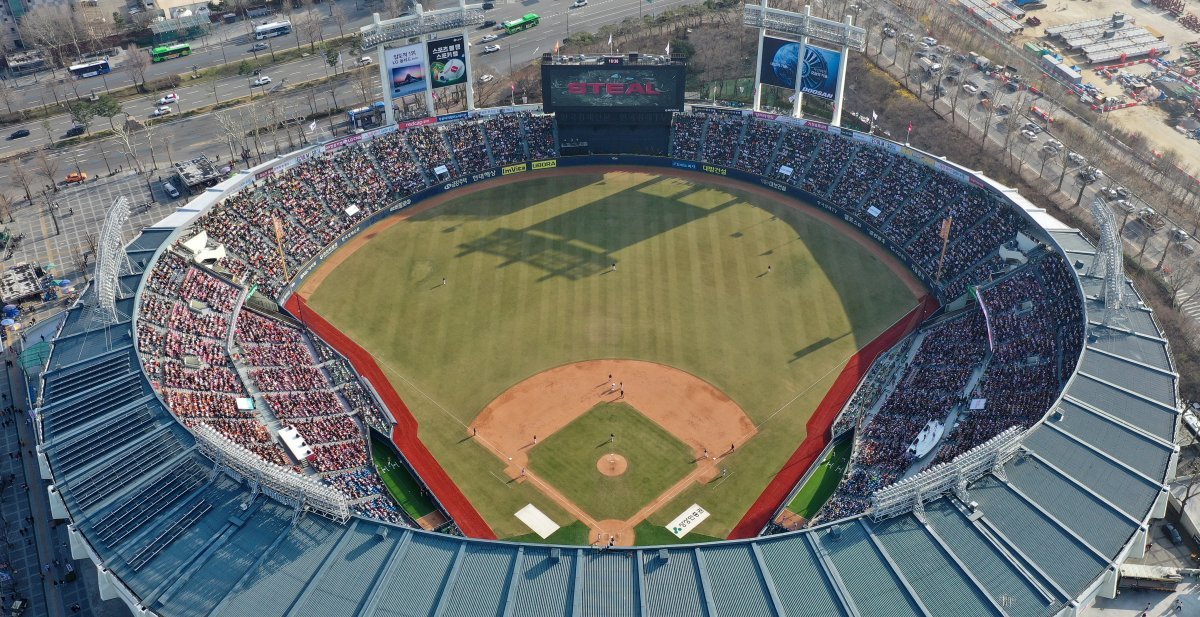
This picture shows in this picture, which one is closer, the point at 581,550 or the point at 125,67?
the point at 581,550

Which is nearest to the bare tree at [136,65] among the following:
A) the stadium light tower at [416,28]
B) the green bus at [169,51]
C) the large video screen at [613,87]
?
the green bus at [169,51]

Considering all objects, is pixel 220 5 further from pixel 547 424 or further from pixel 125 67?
pixel 547 424

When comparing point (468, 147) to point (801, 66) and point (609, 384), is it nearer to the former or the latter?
point (801, 66)

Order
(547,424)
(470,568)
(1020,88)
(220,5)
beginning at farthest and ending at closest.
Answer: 1. (220,5)
2. (1020,88)
3. (547,424)
4. (470,568)

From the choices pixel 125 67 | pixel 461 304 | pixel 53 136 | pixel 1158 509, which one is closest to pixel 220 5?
pixel 125 67

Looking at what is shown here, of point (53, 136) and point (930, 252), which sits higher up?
point (53, 136)

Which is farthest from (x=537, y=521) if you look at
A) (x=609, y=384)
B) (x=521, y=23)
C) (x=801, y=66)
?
(x=521, y=23)

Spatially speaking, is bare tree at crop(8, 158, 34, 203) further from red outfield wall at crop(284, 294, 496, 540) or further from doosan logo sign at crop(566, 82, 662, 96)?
doosan logo sign at crop(566, 82, 662, 96)

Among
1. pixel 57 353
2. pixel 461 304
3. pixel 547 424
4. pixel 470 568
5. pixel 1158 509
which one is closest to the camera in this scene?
pixel 470 568
